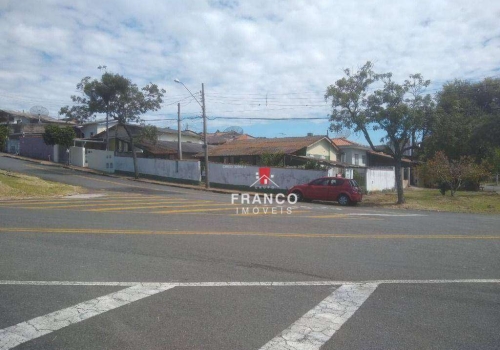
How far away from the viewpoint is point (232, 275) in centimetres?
669

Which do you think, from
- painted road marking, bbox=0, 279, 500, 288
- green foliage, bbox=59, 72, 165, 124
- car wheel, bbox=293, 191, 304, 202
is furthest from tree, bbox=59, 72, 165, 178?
painted road marking, bbox=0, 279, 500, 288

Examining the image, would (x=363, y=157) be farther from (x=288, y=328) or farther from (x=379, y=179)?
(x=288, y=328)

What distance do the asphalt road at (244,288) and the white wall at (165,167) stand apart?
2371 centimetres

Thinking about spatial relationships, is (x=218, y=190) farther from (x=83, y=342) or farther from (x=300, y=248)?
(x=83, y=342)

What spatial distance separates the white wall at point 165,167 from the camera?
35.1m

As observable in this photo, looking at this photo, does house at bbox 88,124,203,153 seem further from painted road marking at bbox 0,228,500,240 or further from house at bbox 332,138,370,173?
painted road marking at bbox 0,228,500,240

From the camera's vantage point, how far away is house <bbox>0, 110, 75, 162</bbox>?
156 feet

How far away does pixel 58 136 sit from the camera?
4350 cm

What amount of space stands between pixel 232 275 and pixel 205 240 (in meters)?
3.05

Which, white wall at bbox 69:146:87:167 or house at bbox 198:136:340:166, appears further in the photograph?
white wall at bbox 69:146:87:167

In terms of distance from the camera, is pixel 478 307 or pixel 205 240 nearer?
pixel 478 307

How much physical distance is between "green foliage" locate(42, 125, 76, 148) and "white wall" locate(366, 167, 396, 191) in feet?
103

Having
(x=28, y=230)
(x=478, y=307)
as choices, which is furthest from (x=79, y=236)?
(x=478, y=307)

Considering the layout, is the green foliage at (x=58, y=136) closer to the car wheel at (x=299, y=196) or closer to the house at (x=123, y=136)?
the house at (x=123, y=136)
